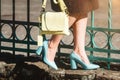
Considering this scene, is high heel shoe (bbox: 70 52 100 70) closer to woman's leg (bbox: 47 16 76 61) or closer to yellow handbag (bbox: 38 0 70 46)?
woman's leg (bbox: 47 16 76 61)

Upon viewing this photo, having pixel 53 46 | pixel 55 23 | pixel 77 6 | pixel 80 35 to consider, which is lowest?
pixel 53 46

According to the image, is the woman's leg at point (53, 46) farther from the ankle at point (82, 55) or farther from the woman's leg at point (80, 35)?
the ankle at point (82, 55)

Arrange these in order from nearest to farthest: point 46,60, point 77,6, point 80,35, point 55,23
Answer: point 55,23 < point 77,6 < point 80,35 < point 46,60

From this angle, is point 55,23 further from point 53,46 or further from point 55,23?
point 53,46

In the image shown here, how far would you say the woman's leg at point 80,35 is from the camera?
6008mm

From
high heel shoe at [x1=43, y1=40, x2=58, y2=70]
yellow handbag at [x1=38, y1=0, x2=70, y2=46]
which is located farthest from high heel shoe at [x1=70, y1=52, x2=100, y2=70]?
yellow handbag at [x1=38, y1=0, x2=70, y2=46]

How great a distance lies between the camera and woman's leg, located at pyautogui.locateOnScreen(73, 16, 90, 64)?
601 centimetres

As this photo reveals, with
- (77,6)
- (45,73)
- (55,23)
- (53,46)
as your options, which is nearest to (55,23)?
(55,23)

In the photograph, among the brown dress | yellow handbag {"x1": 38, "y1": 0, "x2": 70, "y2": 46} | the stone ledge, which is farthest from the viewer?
the stone ledge

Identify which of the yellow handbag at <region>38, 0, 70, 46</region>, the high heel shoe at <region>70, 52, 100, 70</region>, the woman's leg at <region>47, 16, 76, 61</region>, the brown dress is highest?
the brown dress

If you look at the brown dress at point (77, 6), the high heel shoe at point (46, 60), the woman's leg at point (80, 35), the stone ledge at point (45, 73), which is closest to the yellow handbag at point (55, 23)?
the brown dress at point (77, 6)

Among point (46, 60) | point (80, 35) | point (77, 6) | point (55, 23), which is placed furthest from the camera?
point (46, 60)

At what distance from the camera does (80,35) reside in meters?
6.05

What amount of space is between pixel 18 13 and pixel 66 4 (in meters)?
4.98
